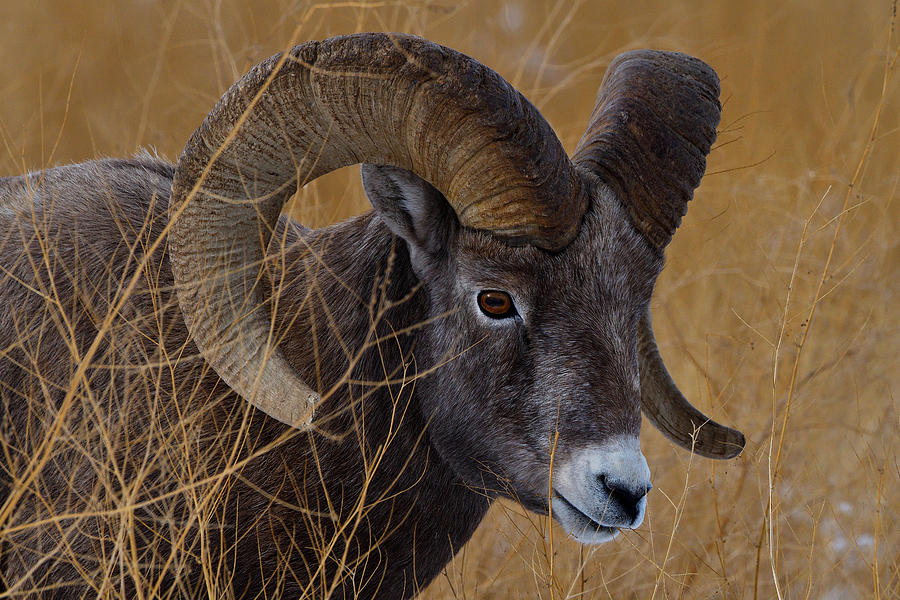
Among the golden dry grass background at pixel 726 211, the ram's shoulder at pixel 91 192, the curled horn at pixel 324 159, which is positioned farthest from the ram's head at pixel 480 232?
the ram's shoulder at pixel 91 192

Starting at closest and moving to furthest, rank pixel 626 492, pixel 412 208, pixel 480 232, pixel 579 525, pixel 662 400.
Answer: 1. pixel 626 492
2. pixel 579 525
3. pixel 480 232
4. pixel 412 208
5. pixel 662 400

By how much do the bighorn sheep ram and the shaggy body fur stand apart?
1 cm

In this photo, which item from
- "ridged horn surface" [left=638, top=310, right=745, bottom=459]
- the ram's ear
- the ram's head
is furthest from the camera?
"ridged horn surface" [left=638, top=310, right=745, bottom=459]

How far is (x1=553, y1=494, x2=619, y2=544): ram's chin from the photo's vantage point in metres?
3.32

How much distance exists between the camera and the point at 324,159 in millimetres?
3590

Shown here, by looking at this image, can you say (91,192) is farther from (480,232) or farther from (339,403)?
(480,232)

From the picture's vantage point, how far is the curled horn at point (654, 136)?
3705 millimetres

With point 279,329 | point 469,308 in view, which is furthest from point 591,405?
point 279,329

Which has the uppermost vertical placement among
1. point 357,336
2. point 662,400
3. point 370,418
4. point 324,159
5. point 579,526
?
point 324,159

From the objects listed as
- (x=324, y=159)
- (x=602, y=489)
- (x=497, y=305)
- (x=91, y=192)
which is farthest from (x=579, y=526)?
(x=91, y=192)

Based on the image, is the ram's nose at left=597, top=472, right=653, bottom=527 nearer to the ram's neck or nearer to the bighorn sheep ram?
the bighorn sheep ram

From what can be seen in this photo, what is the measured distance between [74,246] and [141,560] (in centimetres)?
131

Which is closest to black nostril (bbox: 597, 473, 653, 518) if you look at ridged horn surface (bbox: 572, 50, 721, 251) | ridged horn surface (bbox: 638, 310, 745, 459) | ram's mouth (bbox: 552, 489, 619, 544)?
ram's mouth (bbox: 552, 489, 619, 544)

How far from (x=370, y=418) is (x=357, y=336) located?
0.31m
